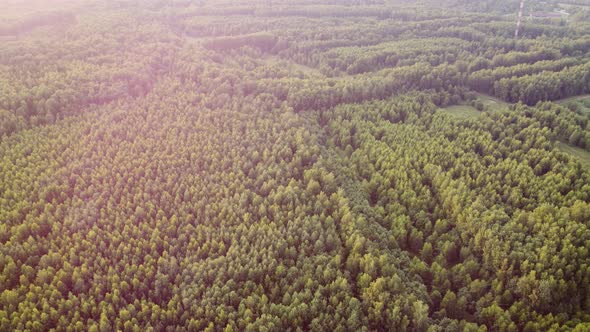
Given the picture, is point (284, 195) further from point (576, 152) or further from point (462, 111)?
point (576, 152)

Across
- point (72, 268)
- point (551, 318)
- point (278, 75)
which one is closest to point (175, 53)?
point (278, 75)

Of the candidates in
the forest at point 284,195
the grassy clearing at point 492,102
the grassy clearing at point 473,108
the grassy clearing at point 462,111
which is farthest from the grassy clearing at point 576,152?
the grassy clearing at point 492,102

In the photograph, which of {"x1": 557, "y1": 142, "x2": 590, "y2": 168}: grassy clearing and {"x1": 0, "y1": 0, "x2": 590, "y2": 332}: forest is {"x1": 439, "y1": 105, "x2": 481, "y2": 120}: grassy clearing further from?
{"x1": 557, "y1": 142, "x2": 590, "y2": 168}: grassy clearing

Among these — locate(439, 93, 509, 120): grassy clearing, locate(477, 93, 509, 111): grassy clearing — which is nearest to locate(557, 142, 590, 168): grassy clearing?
locate(439, 93, 509, 120): grassy clearing

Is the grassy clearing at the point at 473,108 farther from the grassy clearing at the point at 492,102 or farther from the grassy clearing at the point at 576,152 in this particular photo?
the grassy clearing at the point at 576,152

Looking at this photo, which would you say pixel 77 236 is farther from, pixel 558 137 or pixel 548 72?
pixel 548 72

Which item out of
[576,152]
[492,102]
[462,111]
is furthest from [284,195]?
[492,102]

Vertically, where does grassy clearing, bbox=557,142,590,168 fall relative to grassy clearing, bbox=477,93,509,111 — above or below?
below
